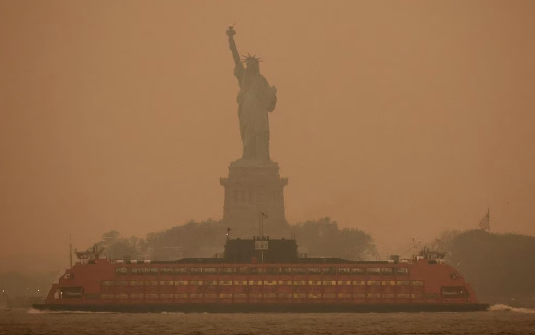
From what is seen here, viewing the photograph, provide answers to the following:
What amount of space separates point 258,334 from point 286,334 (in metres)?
2.87

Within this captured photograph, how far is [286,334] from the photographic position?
19788 cm

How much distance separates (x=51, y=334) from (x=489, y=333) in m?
42.1

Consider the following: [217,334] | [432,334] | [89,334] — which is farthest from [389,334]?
[89,334]

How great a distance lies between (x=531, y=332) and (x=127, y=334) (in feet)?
128

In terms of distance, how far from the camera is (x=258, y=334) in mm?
198875

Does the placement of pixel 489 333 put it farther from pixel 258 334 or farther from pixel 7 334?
pixel 7 334

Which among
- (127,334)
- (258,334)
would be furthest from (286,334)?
(127,334)

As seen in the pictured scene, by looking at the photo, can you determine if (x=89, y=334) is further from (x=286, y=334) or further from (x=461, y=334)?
(x=461, y=334)

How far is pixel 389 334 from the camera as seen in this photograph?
198 metres

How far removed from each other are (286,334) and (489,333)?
19.5m

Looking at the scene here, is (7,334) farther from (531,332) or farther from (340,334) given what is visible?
(531,332)

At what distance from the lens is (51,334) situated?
19888 centimetres

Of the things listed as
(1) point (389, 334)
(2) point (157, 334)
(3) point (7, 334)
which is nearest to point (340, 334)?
(1) point (389, 334)

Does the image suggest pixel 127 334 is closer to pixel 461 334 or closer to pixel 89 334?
pixel 89 334
